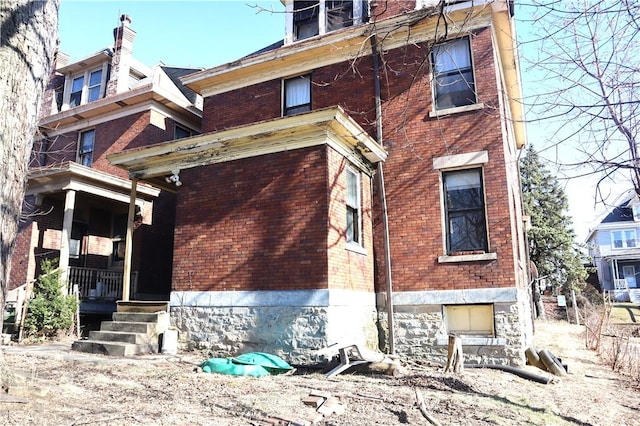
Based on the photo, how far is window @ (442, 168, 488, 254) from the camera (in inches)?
393

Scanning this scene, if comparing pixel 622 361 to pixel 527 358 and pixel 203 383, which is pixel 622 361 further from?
pixel 203 383

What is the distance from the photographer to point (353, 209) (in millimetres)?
10133

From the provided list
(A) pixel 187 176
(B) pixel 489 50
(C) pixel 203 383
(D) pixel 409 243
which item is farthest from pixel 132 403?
(B) pixel 489 50

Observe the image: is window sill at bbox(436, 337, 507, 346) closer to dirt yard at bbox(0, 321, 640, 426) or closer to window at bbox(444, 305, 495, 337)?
window at bbox(444, 305, 495, 337)

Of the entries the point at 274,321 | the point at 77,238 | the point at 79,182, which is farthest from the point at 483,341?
the point at 77,238

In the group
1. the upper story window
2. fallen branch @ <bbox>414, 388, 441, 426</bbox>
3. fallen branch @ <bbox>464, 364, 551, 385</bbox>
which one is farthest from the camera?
the upper story window

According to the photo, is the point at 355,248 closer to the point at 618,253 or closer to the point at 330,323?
the point at 330,323

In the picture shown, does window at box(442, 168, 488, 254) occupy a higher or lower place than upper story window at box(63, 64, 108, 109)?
lower

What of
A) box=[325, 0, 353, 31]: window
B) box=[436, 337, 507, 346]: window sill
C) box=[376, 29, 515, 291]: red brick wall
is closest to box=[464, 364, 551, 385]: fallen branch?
box=[436, 337, 507, 346]: window sill

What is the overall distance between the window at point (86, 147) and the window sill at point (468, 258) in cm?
1277

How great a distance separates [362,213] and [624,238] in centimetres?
3941

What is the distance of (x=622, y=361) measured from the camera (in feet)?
32.6

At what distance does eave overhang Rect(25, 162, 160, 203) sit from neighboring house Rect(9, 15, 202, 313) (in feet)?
0.09

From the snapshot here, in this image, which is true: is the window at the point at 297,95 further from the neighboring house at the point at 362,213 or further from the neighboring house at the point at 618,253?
the neighboring house at the point at 618,253
